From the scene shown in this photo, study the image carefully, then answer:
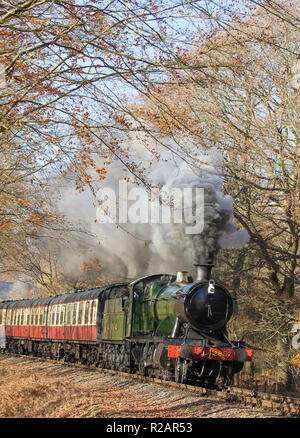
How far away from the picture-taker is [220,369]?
44.6ft

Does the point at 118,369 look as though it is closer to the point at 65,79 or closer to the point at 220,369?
the point at 220,369

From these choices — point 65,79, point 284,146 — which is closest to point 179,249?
point 284,146

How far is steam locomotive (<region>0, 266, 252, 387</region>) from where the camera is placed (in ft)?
43.9

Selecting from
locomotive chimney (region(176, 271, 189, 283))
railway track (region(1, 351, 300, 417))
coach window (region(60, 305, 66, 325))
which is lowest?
railway track (region(1, 351, 300, 417))

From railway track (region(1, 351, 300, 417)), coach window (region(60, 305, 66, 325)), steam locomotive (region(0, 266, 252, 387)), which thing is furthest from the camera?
coach window (region(60, 305, 66, 325))

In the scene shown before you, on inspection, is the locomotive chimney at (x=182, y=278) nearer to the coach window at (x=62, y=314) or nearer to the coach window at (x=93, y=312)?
the coach window at (x=93, y=312)

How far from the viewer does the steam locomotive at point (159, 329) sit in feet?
43.9

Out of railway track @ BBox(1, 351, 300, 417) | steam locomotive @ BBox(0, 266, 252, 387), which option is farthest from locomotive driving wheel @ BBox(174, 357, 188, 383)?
railway track @ BBox(1, 351, 300, 417)

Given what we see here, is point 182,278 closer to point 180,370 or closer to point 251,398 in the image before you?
point 180,370

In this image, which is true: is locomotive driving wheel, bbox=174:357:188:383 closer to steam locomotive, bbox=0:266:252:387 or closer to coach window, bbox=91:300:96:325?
steam locomotive, bbox=0:266:252:387

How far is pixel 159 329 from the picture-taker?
15.0 m

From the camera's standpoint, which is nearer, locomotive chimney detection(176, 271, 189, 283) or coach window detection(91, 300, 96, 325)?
locomotive chimney detection(176, 271, 189, 283)

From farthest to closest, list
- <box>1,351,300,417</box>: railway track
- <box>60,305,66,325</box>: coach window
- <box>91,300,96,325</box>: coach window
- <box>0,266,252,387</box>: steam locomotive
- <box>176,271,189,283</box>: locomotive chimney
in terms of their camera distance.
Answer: <box>60,305,66,325</box>: coach window → <box>91,300,96,325</box>: coach window → <box>176,271,189,283</box>: locomotive chimney → <box>0,266,252,387</box>: steam locomotive → <box>1,351,300,417</box>: railway track

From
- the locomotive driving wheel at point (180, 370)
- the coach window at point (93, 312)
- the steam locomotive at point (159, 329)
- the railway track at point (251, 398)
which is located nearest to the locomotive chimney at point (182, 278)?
the steam locomotive at point (159, 329)
